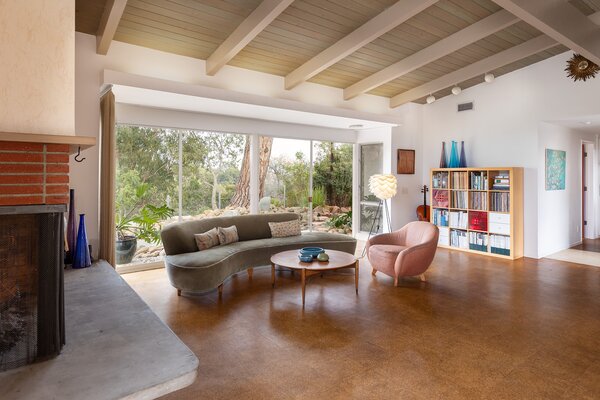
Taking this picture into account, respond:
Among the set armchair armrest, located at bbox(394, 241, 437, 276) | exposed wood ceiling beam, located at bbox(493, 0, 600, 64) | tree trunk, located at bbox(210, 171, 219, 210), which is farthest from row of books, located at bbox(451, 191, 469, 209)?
tree trunk, located at bbox(210, 171, 219, 210)

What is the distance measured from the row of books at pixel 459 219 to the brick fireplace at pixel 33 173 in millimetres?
6618

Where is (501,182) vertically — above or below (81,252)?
above

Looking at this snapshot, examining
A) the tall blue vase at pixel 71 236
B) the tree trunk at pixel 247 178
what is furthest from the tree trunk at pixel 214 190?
the tall blue vase at pixel 71 236

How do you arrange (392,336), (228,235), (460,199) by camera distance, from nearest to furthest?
(392,336) < (228,235) < (460,199)

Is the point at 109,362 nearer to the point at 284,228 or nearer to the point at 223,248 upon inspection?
the point at 223,248

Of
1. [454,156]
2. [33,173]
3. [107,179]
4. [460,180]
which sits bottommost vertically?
[33,173]

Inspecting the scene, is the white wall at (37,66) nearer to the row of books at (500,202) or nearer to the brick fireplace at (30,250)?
the brick fireplace at (30,250)

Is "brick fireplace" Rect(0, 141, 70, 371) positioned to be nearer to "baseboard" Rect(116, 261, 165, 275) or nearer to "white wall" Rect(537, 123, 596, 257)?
"baseboard" Rect(116, 261, 165, 275)

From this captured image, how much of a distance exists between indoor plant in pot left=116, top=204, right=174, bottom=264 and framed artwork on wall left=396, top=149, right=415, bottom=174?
15.3ft

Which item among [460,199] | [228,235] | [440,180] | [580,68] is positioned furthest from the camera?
→ [440,180]

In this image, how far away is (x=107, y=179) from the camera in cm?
446

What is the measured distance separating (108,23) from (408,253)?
4.28m

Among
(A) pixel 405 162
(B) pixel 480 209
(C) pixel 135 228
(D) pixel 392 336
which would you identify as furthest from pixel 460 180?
(C) pixel 135 228

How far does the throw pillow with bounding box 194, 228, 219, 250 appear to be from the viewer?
484 centimetres
